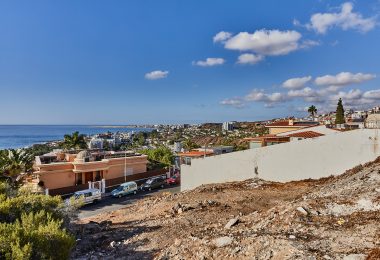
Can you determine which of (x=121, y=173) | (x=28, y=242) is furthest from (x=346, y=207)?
(x=121, y=173)

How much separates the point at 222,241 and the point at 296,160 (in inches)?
514

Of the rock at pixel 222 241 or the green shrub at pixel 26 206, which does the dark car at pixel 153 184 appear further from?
the rock at pixel 222 241

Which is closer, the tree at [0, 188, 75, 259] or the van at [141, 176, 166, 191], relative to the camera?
the tree at [0, 188, 75, 259]

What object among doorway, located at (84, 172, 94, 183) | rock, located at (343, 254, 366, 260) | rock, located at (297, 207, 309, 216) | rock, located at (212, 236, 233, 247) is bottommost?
doorway, located at (84, 172, 94, 183)

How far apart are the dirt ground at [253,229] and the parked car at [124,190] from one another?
18.3m

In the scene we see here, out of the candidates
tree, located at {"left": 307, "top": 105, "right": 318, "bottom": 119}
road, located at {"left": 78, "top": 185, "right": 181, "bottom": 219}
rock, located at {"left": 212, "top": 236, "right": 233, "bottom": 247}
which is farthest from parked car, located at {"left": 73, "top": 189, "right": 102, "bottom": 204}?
tree, located at {"left": 307, "top": 105, "right": 318, "bottom": 119}

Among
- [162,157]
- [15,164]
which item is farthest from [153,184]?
[162,157]

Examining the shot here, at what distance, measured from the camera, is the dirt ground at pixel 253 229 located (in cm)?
843

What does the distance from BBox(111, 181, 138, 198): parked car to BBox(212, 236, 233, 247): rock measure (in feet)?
91.0

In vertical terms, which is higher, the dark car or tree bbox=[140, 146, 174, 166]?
tree bbox=[140, 146, 174, 166]

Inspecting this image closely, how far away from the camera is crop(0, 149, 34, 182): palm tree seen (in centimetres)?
3256

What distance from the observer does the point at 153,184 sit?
135ft

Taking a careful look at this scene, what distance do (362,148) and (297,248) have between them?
12.5m

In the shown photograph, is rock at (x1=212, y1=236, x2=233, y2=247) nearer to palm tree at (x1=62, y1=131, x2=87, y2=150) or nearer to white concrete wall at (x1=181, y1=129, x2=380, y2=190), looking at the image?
white concrete wall at (x1=181, y1=129, x2=380, y2=190)
